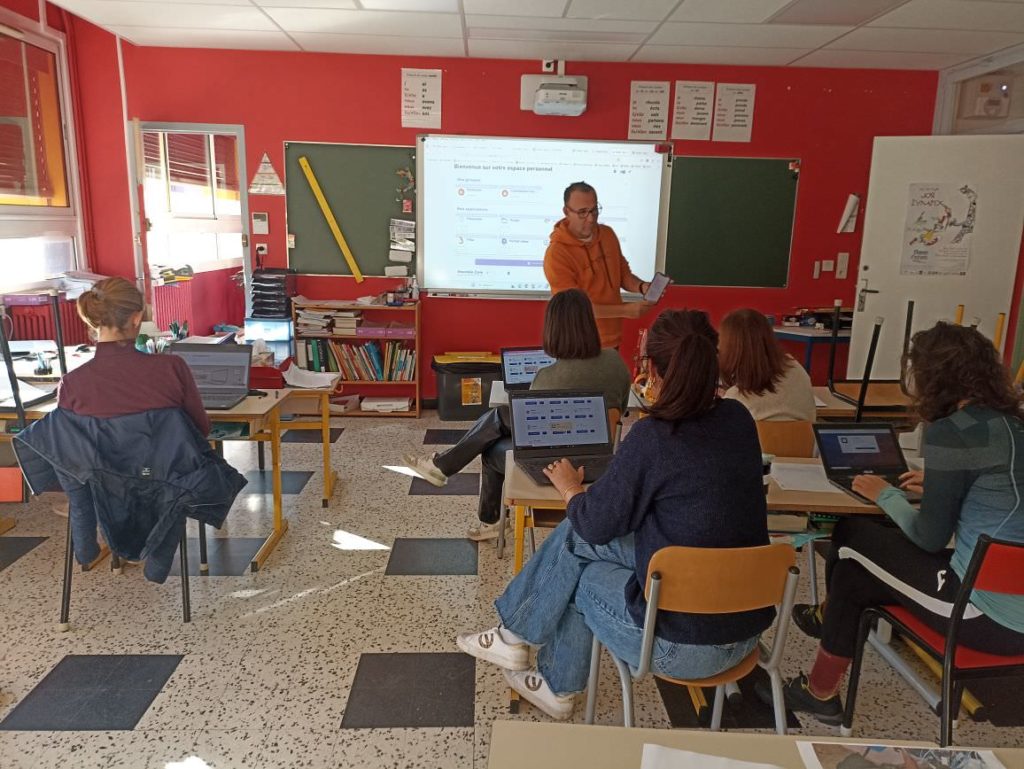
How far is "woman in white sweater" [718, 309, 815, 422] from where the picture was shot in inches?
102

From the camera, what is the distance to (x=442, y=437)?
5.12 meters

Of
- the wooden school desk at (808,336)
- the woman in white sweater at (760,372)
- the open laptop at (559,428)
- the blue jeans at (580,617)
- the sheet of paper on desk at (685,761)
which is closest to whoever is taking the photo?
the sheet of paper on desk at (685,761)

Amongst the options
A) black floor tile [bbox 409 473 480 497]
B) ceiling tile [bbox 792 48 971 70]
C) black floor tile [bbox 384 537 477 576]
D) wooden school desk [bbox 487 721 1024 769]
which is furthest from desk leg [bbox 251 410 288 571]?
ceiling tile [bbox 792 48 971 70]

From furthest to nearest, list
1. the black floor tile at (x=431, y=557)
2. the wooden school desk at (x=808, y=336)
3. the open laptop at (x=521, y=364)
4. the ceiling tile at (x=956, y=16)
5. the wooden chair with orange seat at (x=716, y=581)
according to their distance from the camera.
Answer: the wooden school desk at (x=808, y=336)
the ceiling tile at (x=956, y=16)
the open laptop at (x=521, y=364)
the black floor tile at (x=431, y=557)
the wooden chair with orange seat at (x=716, y=581)

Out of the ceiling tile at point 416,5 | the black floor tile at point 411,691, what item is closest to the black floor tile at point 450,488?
the black floor tile at point 411,691

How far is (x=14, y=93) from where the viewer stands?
461 cm

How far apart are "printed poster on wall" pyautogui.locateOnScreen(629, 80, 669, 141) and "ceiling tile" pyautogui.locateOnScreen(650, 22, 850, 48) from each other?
0.56 metres

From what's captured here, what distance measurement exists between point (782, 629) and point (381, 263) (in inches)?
178

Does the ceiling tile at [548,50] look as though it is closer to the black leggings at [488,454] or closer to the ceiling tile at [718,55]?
the ceiling tile at [718,55]

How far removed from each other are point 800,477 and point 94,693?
7.72 feet

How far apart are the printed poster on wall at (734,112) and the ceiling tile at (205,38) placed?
316cm

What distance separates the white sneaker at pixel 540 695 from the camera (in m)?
2.12

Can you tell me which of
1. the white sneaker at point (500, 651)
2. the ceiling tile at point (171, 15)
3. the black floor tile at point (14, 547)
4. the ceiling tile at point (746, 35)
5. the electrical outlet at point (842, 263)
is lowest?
the black floor tile at point (14, 547)

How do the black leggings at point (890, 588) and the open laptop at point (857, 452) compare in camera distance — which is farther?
the open laptop at point (857, 452)
